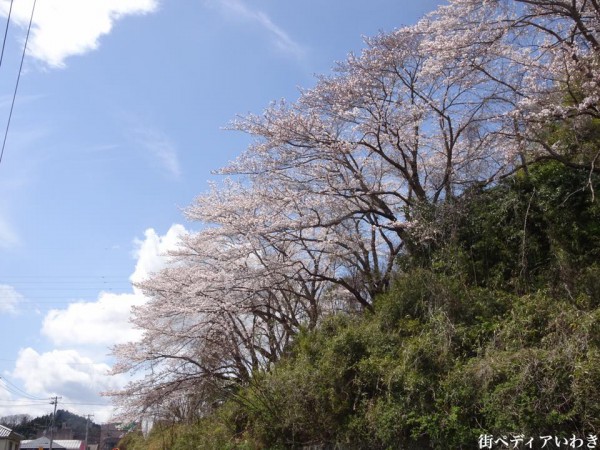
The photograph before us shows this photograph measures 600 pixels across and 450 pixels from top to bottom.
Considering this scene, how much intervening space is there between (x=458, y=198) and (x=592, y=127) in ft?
11.6

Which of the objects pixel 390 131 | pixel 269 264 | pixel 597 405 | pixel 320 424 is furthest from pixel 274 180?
pixel 597 405

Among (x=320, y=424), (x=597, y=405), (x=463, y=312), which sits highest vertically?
(x=463, y=312)

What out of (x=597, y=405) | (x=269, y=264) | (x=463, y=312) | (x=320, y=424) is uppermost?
(x=269, y=264)

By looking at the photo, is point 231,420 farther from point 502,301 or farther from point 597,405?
point 597,405

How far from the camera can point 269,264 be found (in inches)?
629

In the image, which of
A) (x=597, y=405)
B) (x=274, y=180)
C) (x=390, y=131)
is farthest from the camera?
(x=274, y=180)

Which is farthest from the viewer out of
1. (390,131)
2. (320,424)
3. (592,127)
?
(390,131)

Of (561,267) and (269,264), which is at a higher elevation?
(269,264)

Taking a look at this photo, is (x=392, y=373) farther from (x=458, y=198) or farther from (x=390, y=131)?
(x=390, y=131)

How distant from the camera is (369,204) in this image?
15570 millimetres

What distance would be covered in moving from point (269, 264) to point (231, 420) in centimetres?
471

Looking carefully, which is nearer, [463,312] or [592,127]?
[463,312]

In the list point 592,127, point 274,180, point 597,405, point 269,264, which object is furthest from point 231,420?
point 592,127

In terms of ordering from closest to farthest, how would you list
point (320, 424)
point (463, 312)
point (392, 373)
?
point (392, 373), point (463, 312), point (320, 424)
